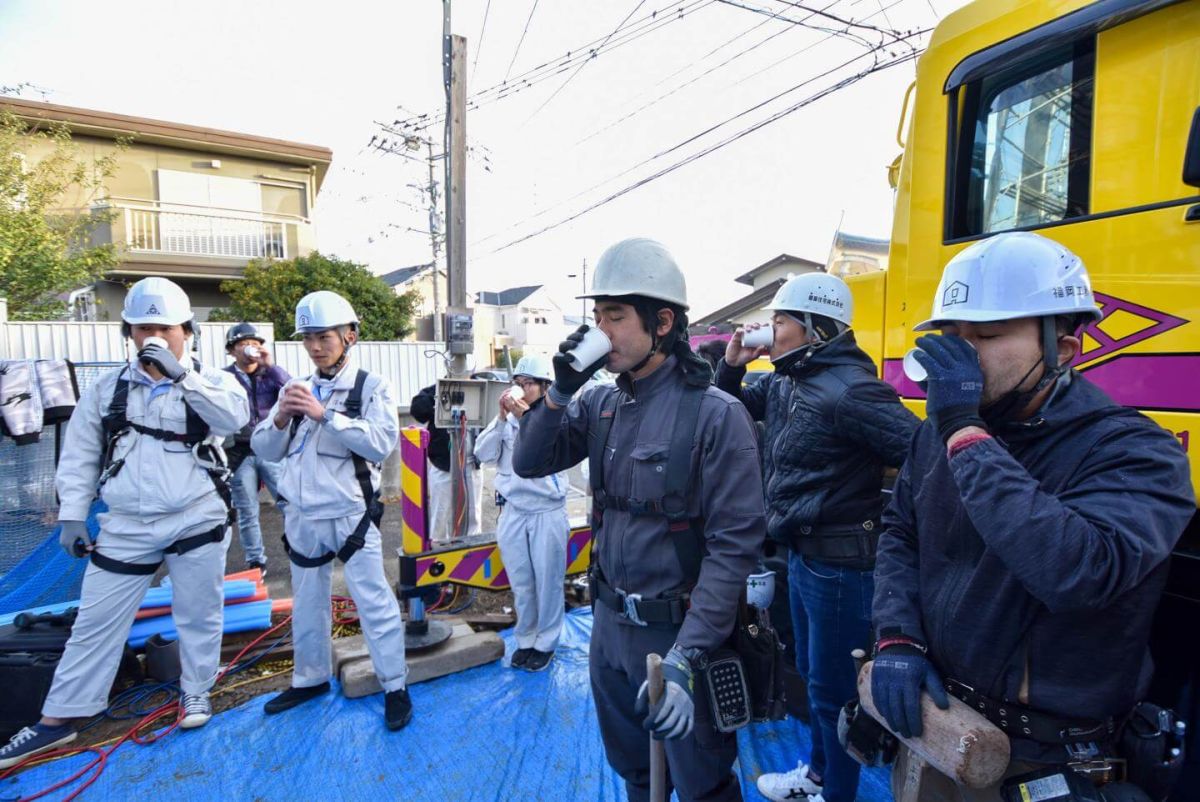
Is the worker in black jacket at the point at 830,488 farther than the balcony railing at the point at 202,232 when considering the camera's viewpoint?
No

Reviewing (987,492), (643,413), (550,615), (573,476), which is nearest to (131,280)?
(573,476)

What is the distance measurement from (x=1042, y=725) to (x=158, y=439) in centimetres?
377

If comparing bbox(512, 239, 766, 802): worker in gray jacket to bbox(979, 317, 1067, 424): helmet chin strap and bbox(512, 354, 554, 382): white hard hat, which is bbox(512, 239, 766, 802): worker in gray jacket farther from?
bbox(512, 354, 554, 382): white hard hat

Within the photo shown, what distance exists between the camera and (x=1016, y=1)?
2201 millimetres

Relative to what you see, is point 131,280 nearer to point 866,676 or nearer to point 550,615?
point 550,615

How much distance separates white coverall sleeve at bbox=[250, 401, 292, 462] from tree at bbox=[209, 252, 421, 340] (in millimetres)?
11453

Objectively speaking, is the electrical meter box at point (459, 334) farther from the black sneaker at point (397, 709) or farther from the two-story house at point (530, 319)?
the two-story house at point (530, 319)

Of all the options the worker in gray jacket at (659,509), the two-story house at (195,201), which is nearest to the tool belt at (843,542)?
the worker in gray jacket at (659,509)

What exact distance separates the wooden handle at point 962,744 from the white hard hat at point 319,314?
9.85 ft

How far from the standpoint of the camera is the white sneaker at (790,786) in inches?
102

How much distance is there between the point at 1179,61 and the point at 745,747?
315cm

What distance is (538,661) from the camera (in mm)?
3816

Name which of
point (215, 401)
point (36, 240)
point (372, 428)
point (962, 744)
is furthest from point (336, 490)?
point (36, 240)

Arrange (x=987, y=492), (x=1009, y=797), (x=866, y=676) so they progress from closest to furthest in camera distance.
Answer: (x=987, y=492), (x=1009, y=797), (x=866, y=676)
